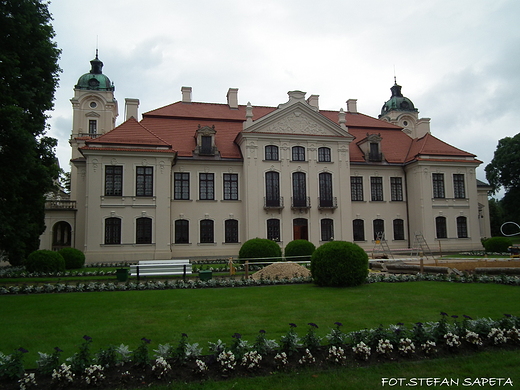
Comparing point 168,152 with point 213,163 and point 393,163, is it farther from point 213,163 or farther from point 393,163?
point 393,163

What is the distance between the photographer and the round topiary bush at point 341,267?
14.6m

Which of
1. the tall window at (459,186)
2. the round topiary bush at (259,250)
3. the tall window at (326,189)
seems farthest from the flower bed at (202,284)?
the tall window at (459,186)

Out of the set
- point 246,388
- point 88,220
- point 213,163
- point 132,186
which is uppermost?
point 213,163

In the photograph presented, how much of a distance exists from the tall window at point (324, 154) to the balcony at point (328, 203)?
305 cm

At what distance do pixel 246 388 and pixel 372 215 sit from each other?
29917 mm

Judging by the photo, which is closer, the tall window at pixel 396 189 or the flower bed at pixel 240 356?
the flower bed at pixel 240 356

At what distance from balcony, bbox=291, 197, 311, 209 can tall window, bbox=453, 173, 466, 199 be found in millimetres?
12833

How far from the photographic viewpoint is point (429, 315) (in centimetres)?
1002

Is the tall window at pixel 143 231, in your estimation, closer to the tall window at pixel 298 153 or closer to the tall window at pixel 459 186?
the tall window at pixel 298 153

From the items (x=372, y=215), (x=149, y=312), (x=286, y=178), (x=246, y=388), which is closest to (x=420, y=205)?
(x=372, y=215)

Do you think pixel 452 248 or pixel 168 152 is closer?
pixel 168 152

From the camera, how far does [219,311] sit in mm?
10656

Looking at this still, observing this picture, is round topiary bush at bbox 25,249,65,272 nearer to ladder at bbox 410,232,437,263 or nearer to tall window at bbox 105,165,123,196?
tall window at bbox 105,165,123,196

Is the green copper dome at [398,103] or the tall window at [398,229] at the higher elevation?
the green copper dome at [398,103]
